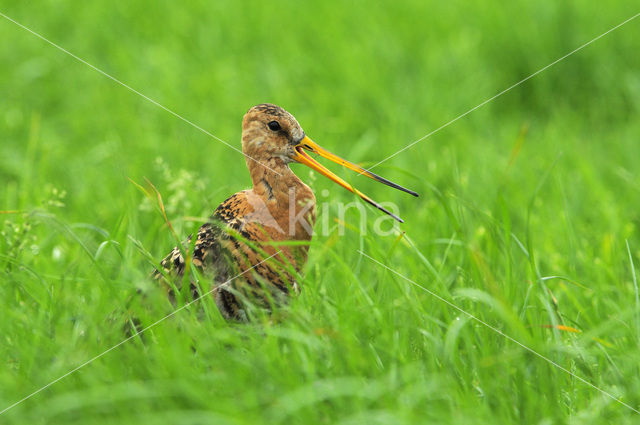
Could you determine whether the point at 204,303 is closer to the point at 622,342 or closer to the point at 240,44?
the point at 622,342

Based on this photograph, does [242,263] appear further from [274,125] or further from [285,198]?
[274,125]

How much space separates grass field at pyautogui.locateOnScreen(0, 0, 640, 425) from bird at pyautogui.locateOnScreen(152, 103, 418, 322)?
11cm

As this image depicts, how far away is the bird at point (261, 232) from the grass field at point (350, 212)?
113mm

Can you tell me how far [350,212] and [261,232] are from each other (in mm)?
1355

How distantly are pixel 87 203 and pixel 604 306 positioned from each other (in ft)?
10.4

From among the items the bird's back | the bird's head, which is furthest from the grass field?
the bird's head

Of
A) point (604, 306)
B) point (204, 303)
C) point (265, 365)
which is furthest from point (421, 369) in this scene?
point (604, 306)

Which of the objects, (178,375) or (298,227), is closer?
(178,375)

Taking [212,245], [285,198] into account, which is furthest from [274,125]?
[212,245]

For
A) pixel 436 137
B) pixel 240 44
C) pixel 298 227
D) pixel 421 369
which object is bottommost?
pixel 421 369

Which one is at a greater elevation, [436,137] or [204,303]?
[436,137]

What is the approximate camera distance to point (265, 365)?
8.87 feet

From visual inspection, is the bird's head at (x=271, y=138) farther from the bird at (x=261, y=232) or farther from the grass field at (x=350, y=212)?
the grass field at (x=350, y=212)

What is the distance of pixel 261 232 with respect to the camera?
305 centimetres
